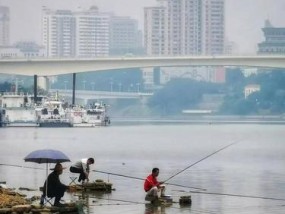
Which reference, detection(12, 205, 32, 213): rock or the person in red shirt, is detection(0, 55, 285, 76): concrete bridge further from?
detection(12, 205, 32, 213): rock

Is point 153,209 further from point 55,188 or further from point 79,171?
point 79,171

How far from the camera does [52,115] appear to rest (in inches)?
5453

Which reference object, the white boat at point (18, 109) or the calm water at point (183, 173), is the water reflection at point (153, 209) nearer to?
the calm water at point (183, 173)

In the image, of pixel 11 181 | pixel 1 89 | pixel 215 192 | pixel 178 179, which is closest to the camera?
pixel 215 192

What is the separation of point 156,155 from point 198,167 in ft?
48.1

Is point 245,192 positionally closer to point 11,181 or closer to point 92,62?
point 11,181

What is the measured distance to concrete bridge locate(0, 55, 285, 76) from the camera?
130 metres

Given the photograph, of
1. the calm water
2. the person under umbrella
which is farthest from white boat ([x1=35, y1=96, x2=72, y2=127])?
the person under umbrella

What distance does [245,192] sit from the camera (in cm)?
3553

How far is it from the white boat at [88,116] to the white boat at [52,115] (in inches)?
32.6

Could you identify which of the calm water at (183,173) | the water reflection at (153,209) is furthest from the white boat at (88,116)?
the water reflection at (153,209)

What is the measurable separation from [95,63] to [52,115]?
931cm

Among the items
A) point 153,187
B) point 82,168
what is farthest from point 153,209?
point 82,168

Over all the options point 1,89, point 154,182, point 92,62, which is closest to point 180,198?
point 154,182
